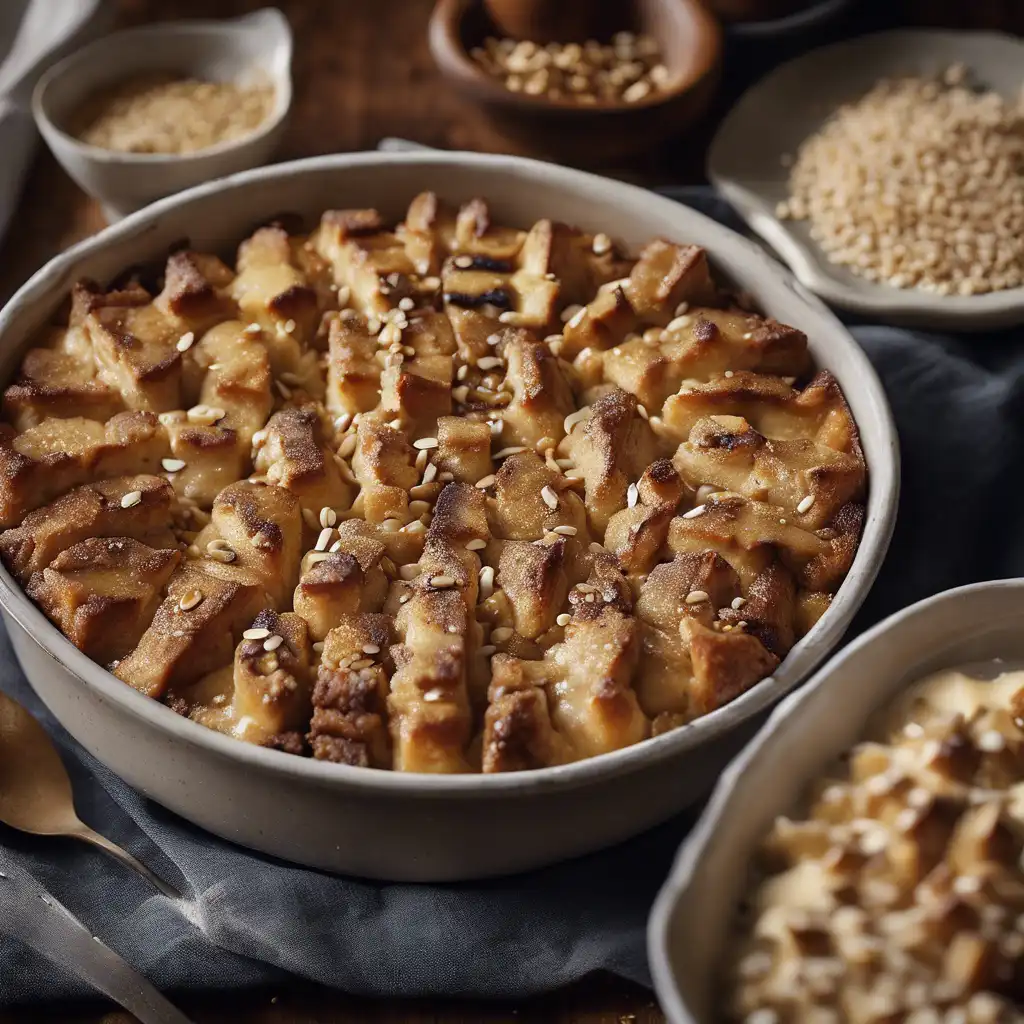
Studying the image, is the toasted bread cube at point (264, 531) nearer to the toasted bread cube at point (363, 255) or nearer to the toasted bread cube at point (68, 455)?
the toasted bread cube at point (68, 455)

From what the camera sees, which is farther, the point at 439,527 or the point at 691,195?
the point at 691,195

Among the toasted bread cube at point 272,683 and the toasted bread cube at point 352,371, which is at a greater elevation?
the toasted bread cube at point 352,371

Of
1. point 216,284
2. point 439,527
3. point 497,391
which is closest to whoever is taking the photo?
point 439,527

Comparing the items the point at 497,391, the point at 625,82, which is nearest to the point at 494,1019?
the point at 497,391

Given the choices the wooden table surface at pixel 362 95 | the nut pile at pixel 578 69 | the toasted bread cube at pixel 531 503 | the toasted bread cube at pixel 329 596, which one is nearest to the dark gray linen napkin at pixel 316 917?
the toasted bread cube at pixel 329 596

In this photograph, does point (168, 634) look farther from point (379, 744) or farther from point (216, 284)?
point (216, 284)

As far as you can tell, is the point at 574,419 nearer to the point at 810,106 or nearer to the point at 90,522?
the point at 90,522

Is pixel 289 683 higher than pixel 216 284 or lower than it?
lower
